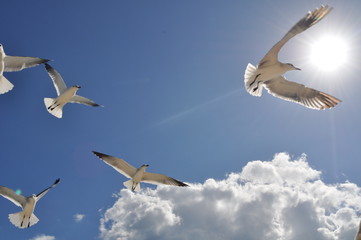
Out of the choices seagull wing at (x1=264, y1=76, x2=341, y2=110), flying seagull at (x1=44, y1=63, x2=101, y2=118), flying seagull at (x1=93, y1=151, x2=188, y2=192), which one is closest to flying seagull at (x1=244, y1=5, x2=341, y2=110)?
seagull wing at (x1=264, y1=76, x2=341, y2=110)

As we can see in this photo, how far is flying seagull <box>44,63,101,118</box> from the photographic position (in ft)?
60.7

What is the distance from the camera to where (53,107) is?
1855 centimetres

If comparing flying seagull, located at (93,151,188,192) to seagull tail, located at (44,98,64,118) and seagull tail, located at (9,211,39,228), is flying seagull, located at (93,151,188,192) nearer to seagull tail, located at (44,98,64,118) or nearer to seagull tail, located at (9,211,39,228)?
seagull tail, located at (44,98,64,118)

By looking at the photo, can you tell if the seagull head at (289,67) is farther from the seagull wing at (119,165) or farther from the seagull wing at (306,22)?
the seagull wing at (119,165)

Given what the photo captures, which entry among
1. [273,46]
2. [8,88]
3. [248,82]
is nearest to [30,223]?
[8,88]

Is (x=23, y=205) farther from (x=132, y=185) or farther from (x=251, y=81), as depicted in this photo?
(x=251, y=81)

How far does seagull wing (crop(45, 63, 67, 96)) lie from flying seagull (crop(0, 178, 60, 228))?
3853 millimetres

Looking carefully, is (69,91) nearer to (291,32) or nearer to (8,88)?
(8,88)

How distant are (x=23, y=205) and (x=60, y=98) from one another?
457 cm

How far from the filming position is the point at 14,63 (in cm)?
1727

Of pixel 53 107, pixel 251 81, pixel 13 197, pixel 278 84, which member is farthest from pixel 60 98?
pixel 278 84

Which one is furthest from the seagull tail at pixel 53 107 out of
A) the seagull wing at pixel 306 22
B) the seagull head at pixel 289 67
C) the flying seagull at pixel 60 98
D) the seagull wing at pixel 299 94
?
the seagull wing at pixel 306 22

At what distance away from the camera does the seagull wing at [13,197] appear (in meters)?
18.0

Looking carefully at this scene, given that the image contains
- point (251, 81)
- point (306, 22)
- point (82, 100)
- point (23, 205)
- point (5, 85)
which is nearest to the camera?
point (306, 22)
